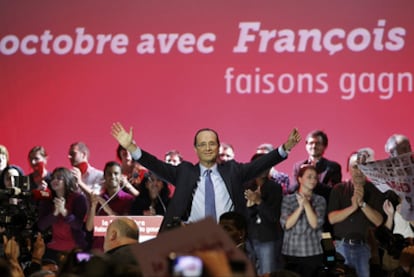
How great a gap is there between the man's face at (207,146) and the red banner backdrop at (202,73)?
10.6ft

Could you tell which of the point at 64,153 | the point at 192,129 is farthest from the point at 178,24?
the point at 64,153

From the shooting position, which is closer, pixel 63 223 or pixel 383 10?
pixel 63 223

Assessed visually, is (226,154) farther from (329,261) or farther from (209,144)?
(329,261)

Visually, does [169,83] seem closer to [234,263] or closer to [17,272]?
[17,272]

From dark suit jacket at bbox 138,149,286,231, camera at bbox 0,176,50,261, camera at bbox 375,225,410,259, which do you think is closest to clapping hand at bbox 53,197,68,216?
dark suit jacket at bbox 138,149,286,231

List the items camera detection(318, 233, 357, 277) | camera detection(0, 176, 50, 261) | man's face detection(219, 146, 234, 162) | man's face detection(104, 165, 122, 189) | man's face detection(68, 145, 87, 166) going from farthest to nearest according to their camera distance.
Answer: man's face detection(68, 145, 87, 166)
man's face detection(219, 146, 234, 162)
man's face detection(104, 165, 122, 189)
camera detection(0, 176, 50, 261)
camera detection(318, 233, 357, 277)

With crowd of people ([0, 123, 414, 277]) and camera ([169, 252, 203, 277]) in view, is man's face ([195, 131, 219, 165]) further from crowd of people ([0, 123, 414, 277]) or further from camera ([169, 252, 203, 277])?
camera ([169, 252, 203, 277])

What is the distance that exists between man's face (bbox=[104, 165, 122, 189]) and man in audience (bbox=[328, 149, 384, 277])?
177 centimetres

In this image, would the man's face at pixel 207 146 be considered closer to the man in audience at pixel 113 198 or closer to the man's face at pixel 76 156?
the man in audience at pixel 113 198

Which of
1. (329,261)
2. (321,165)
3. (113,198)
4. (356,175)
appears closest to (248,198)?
(356,175)

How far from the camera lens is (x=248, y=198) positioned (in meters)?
7.60

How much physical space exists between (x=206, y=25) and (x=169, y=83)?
67cm

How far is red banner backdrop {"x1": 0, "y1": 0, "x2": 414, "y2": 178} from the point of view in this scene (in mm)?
9727

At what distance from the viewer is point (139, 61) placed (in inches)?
397
